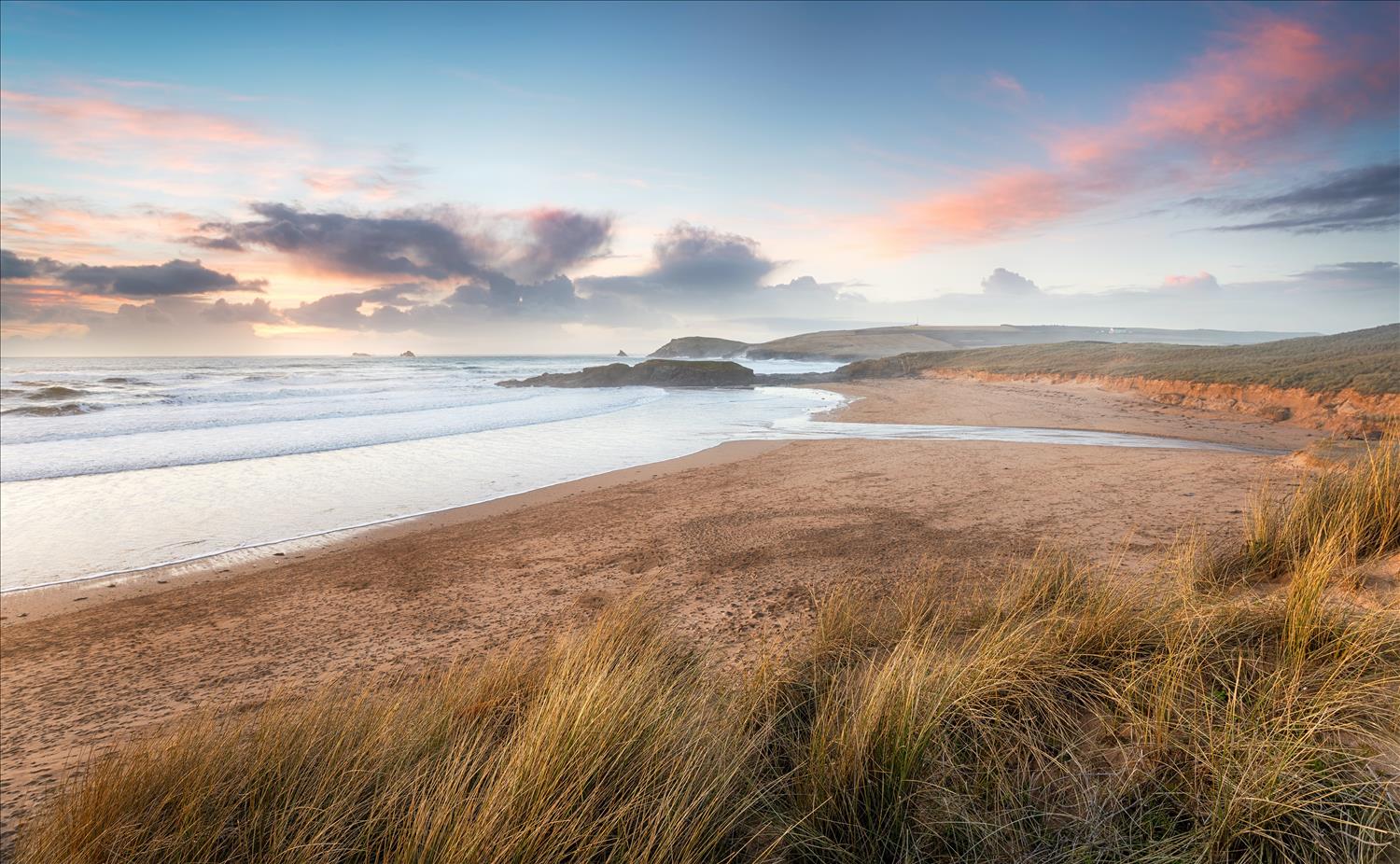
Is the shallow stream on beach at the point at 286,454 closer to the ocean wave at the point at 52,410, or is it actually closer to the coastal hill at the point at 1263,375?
the ocean wave at the point at 52,410

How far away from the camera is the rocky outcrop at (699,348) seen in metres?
117

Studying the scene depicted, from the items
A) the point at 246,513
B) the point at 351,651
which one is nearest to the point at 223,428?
the point at 246,513

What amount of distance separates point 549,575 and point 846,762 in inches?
211

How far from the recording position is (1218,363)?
28.0 metres

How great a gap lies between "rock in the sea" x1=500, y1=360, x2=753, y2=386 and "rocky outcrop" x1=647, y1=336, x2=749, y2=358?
67832mm

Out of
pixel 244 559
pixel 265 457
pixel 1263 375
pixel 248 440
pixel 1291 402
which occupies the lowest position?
pixel 244 559

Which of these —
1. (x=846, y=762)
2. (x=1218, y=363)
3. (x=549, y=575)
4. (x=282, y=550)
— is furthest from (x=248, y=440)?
(x=1218, y=363)

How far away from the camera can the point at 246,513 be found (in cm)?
1062

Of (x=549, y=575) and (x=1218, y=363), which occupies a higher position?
(x=1218, y=363)

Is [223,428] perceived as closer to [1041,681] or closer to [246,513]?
[246,513]

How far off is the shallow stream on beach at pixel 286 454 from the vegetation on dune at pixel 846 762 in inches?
318

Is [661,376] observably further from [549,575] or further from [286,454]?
[549,575]

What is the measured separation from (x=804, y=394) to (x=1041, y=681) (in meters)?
33.8

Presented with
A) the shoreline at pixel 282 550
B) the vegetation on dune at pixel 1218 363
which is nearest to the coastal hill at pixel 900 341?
the vegetation on dune at pixel 1218 363
